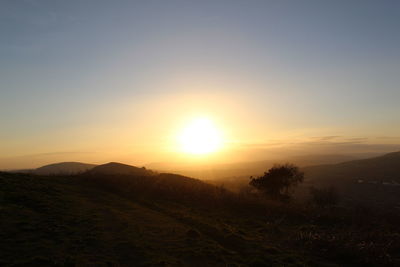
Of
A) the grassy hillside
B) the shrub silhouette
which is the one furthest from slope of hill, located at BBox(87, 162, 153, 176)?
the shrub silhouette

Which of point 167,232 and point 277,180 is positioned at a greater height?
point 167,232

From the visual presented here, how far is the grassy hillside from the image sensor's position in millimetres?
15758

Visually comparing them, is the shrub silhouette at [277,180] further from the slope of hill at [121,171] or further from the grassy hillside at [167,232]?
the slope of hill at [121,171]

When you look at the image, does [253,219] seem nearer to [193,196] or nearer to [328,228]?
[328,228]

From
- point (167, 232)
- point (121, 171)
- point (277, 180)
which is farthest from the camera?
point (121, 171)

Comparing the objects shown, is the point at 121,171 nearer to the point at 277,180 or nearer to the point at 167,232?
the point at 277,180

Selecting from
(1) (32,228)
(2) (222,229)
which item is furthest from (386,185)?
(1) (32,228)

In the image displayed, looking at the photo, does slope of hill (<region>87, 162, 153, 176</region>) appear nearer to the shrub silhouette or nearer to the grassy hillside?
the grassy hillside

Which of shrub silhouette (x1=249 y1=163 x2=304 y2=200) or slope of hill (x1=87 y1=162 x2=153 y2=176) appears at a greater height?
slope of hill (x1=87 y1=162 x2=153 y2=176)

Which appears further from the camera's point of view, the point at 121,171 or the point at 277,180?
the point at 121,171

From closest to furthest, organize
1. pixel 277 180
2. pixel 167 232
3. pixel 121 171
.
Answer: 1. pixel 167 232
2. pixel 277 180
3. pixel 121 171

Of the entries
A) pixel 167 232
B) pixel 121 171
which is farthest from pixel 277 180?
pixel 121 171

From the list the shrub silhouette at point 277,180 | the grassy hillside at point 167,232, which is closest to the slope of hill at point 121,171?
the grassy hillside at point 167,232

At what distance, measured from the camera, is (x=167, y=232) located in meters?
21.0
